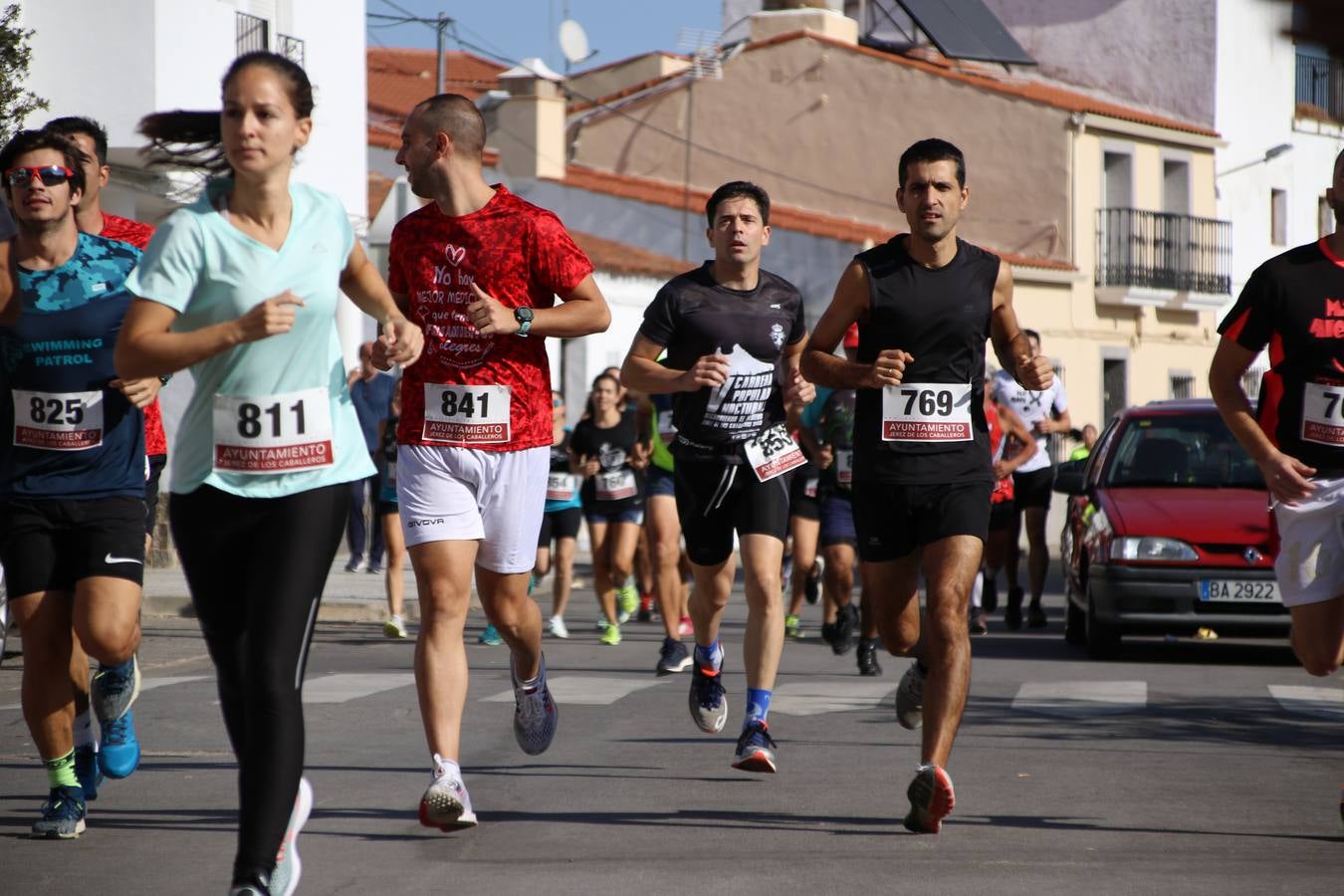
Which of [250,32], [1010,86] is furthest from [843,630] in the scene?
[1010,86]

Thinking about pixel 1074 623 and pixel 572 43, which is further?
pixel 572 43

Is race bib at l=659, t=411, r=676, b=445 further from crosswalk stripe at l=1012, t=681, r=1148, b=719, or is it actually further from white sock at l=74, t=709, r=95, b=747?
white sock at l=74, t=709, r=95, b=747

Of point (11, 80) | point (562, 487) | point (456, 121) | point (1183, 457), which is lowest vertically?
point (562, 487)

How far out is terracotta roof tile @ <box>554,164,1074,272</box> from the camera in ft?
125

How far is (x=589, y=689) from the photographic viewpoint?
1112 cm

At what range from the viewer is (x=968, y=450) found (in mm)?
6797

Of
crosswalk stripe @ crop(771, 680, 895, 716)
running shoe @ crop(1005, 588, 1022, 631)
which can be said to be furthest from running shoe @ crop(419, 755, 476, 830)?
running shoe @ crop(1005, 588, 1022, 631)

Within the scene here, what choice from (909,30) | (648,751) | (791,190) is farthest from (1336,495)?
(909,30)

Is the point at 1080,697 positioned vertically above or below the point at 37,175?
below

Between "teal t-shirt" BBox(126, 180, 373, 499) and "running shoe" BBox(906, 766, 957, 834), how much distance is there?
2.21 m

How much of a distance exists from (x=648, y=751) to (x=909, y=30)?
39109 mm

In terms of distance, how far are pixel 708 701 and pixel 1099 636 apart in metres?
5.97

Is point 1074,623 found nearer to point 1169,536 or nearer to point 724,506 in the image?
point 1169,536

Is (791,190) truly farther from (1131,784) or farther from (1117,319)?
(1131,784)
